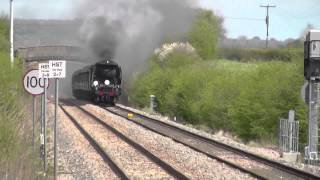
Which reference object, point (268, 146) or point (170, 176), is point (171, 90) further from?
point (170, 176)

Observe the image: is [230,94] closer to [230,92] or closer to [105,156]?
[230,92]

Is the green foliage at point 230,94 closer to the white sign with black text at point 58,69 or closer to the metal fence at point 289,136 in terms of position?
the metal fence at point 289,136

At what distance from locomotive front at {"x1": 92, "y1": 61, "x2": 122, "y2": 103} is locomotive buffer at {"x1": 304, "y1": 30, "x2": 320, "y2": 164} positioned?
105 ft

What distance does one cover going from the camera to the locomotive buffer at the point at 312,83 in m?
18.9

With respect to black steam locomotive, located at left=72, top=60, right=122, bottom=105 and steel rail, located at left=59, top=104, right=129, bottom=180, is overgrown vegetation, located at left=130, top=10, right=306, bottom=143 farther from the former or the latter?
steel rail, located at left=59, top=104, right=129, bottom=180

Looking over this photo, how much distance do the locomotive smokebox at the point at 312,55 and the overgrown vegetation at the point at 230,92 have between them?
4.55 m

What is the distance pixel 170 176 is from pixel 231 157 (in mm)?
4775

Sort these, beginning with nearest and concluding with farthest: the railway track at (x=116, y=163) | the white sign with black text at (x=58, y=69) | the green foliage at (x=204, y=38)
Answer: the white sign with black text at (x=58, y=69) < the railway track at (x=116, y=163) < the green foliage at (x=204, y=38)

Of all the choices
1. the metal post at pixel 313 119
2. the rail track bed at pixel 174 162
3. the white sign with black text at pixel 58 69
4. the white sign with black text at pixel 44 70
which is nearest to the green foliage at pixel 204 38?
the rail track bed at pixel 174 162

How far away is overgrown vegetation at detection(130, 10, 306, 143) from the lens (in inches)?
1021

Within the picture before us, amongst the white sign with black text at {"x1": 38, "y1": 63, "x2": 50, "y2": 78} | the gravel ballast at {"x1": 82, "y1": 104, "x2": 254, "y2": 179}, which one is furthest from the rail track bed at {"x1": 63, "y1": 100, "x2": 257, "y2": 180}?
the white sign with black text at {"x1": 38, "y1": 63, "x2": 50, "y2": 78}

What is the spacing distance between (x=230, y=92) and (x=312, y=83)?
15.2 meters

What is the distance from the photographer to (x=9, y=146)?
11.8 metres

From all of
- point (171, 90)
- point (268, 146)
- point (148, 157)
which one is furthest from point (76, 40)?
point (148, 157)
